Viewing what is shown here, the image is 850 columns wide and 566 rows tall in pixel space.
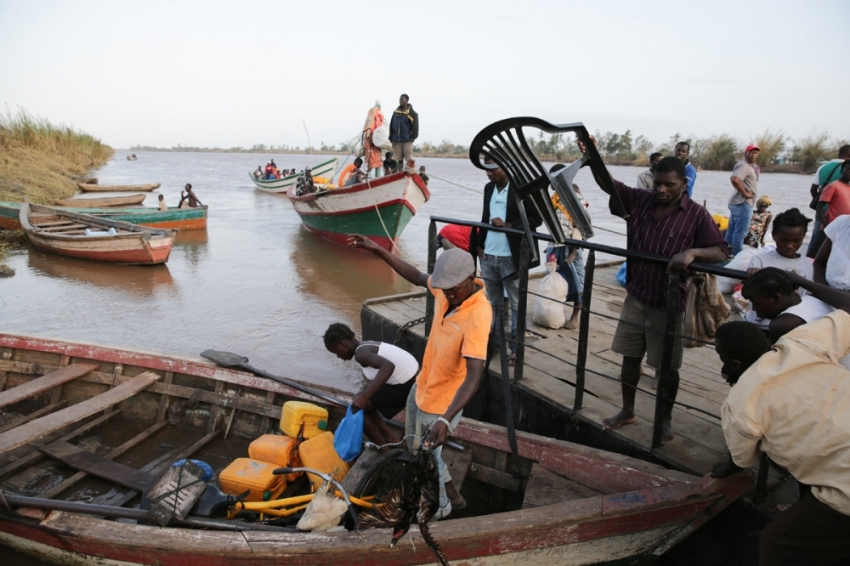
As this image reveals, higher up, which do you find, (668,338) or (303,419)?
(668,338)

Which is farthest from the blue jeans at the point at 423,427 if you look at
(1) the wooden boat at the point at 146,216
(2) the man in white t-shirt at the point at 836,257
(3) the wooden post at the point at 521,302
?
(1) the wooden boat at the point at 146,216

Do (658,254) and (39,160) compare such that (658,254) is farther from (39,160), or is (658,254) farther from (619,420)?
(39,160)

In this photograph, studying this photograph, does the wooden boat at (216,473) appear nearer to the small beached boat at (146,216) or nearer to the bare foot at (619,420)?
the bare foot at (619,420)

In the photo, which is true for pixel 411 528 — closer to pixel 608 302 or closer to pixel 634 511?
pixel 634 511

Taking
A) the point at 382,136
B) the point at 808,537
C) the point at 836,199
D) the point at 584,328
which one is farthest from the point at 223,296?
the point at 808,537

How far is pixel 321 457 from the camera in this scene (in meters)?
3.37

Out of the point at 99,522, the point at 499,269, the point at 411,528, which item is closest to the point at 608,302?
the point at 499,269

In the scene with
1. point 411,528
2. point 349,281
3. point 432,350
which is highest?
point 432,350

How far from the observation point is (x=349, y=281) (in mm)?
10906

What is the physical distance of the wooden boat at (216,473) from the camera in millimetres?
2322

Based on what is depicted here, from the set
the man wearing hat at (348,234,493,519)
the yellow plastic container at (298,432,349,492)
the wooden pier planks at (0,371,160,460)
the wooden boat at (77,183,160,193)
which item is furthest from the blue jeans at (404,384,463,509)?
the wooden boat at (77,183,160,193)

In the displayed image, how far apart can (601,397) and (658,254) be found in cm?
122

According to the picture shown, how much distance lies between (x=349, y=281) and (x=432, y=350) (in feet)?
27.4

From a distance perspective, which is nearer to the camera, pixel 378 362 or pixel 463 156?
pixel 378 362
